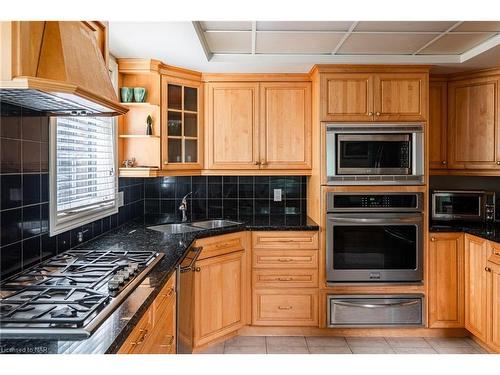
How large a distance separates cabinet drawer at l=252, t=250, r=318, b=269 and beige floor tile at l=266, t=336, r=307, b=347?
1.81 ft

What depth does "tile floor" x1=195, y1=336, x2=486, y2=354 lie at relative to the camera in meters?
2.77

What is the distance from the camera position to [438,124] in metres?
3.22

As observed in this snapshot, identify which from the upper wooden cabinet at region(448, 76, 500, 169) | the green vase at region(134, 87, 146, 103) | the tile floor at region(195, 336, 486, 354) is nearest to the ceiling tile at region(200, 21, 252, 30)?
the green vase at region(134, 87, 146, 103)

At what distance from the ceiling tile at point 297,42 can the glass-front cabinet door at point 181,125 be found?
2.30 ft

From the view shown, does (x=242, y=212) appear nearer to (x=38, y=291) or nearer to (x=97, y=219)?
(x=97, y=219)

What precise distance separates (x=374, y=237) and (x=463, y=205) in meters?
0.82

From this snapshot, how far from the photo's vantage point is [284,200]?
3.61 metres

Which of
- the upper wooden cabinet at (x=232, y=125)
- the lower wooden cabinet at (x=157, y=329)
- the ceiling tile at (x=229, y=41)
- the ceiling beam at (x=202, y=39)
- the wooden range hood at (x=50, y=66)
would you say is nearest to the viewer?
the wooden range hood at (x=50, y=66)

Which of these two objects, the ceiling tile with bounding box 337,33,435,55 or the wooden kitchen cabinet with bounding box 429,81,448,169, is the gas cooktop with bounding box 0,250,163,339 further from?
the wooden kitchen cabinet with bounding box 429,81,448,169

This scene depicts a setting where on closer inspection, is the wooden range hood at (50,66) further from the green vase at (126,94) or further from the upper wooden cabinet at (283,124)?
the upper wooden cabinet at (283,124)

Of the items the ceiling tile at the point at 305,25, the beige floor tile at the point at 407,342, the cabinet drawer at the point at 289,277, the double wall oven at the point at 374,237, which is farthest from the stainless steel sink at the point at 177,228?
the beige floor tile at the point at 407,342

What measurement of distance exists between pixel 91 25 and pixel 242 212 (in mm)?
2262

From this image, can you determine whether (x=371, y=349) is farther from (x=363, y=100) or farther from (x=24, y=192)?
(x=24, y=192)

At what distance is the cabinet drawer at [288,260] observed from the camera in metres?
2.99
